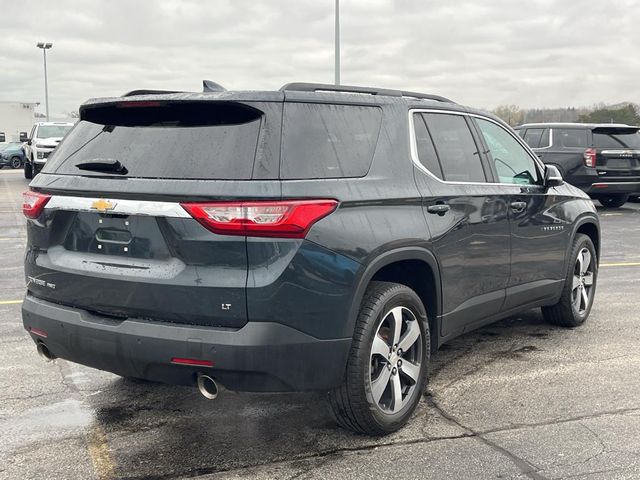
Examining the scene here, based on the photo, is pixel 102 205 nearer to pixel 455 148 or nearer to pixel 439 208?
pixel 439 208

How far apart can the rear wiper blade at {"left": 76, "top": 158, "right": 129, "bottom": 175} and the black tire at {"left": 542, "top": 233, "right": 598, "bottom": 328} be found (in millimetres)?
3786

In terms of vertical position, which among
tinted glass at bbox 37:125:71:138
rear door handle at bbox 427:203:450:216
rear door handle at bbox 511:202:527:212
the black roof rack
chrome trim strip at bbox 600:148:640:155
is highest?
tinted glass at bbox 37:125:71:138

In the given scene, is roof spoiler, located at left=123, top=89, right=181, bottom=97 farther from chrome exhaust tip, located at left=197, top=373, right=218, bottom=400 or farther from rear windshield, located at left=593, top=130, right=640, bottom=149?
rear windshield, located at left=593, top=130, right=640, bottom=149

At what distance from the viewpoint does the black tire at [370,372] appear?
3.53 metres

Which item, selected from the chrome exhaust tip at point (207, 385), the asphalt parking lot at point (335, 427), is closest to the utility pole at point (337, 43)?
the asphalt parking lot at point (335, 427)

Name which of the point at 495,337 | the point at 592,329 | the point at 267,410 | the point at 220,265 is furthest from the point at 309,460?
the point at 592,329

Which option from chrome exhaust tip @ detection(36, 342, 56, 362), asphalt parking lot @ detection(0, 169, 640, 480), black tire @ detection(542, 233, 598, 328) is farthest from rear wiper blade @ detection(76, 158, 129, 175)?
black tire @ detection(542, 233, 598, 328)

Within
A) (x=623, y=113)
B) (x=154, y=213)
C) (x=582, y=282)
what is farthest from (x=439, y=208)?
(x=623, y=113)

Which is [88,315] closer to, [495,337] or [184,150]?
[184,150]

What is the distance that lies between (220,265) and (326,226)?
1.72 ft

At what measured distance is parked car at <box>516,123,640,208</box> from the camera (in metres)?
15.2

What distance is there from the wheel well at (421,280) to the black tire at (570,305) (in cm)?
203

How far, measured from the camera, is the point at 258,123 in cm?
330

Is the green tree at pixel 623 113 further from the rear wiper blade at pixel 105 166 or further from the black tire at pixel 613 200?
the rear wiper blade at pixel 105 166
